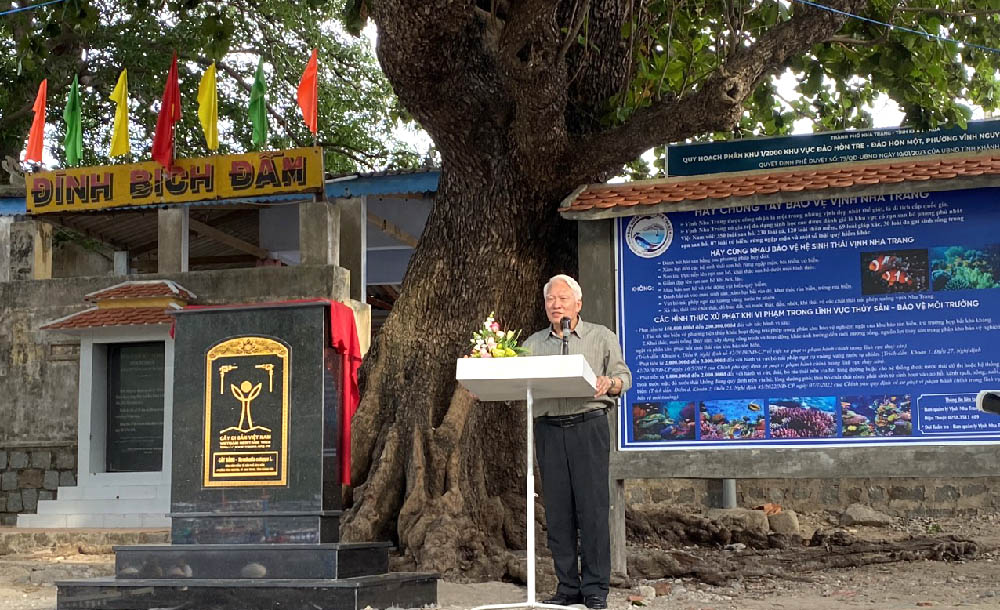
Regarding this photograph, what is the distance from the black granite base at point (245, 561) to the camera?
21.3ft

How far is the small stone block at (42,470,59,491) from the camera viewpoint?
15.6 metres

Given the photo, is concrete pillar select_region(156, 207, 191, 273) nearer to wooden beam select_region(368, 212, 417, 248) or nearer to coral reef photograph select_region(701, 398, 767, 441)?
wooden beam select_region(368, 212, 417, 248)

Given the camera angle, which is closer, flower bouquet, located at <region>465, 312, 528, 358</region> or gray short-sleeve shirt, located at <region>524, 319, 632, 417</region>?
flower bouquet, located at <region>465, 312, 528, 358</region>

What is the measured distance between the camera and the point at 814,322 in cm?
757

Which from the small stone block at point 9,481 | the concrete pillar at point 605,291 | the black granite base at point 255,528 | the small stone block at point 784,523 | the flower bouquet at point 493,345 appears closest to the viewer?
the flower bouquet at point 493,345

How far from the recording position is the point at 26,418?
51.9ft

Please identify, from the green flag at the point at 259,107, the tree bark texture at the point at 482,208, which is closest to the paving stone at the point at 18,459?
the green flag at the point at 259,107

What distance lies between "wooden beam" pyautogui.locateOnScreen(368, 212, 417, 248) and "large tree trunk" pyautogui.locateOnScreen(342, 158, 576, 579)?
7.26 metres

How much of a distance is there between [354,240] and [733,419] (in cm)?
896

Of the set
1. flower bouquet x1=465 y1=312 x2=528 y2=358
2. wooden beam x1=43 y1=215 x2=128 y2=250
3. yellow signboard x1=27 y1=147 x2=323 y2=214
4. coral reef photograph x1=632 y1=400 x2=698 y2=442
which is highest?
yellow signboard x1=27 y1=147 x2=323 y2=214

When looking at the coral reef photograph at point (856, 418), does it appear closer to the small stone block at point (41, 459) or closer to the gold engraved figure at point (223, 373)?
the gold engraved figure at point (223, 373)

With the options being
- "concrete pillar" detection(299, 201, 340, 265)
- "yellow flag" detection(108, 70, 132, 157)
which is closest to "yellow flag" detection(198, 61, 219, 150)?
"yellow flag" detection(108, 70, 132, 157)

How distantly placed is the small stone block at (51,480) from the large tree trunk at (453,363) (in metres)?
8.22

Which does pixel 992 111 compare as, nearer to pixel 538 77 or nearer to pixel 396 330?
pixel 538 77
